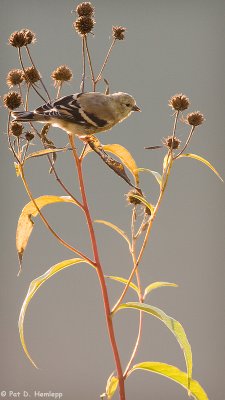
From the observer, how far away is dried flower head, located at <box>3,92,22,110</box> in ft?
2.33

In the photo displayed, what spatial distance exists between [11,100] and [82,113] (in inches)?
4.3

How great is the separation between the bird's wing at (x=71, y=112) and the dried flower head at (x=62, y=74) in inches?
1.0

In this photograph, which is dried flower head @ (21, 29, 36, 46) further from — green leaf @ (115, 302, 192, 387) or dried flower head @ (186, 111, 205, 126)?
green leaf @ (115, 302, 192, 387)

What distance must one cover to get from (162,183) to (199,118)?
12 cm

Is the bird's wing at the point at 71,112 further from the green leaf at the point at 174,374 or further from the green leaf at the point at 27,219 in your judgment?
the green leaf at the point at 174,374

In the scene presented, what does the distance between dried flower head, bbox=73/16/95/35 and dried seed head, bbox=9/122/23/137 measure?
16cm

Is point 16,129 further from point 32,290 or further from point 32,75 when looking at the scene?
point 32,290

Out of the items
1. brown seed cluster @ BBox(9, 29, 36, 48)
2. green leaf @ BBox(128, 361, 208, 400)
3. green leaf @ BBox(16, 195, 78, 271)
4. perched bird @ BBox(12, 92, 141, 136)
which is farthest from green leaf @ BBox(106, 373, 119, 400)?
brown seed cluster @ BBox(9, 29, 36, 48)

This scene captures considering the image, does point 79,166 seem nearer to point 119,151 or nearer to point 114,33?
point 119,151

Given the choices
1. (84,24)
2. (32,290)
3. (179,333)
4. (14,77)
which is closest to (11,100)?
(14,77)

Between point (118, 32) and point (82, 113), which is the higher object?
point (118, 32)

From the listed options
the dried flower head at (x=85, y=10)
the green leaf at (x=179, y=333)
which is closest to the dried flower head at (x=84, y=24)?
the dried flower head at (x=85, y=10)

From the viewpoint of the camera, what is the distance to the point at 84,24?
71 centimetres

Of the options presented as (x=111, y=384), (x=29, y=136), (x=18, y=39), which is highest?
(x=18, y=39)
